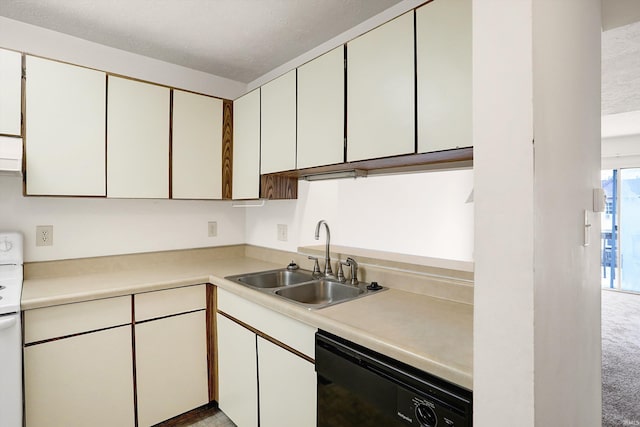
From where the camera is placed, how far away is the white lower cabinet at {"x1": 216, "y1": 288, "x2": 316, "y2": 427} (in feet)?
4.72

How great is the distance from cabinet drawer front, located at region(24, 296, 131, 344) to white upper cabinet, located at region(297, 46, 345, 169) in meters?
1.23

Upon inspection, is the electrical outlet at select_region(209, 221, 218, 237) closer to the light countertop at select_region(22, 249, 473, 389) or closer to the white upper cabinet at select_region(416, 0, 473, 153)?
the light countertop at select_region(22, 249, 473, 389)

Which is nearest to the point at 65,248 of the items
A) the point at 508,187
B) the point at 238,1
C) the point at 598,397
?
the point at 238,1

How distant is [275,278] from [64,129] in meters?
1.46

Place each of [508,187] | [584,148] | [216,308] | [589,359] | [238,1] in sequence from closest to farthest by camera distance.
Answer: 1. [508,187]
2. [584,148]
3. [589,359]
4. [238,1]
5. [216,308]

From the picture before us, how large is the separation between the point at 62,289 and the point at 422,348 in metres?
1.79

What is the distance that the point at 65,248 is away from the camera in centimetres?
213

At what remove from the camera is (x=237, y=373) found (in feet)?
6.22

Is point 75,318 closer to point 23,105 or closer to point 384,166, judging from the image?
point 23,105

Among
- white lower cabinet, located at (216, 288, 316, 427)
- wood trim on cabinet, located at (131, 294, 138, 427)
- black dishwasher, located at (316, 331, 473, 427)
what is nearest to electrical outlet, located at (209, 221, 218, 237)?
white lower cabinet, located at (216, 288, 316, 427)

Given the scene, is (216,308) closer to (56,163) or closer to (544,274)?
(56,163)

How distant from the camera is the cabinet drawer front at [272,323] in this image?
1416mm

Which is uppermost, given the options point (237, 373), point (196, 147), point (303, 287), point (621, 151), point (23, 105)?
point (621, 151)

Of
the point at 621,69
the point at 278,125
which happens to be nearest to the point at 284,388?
the point at 278,125
